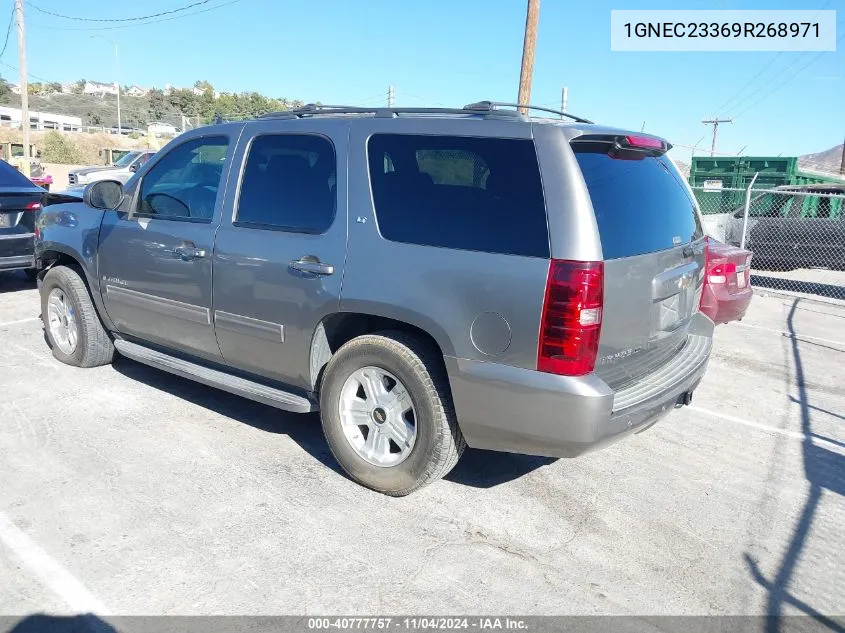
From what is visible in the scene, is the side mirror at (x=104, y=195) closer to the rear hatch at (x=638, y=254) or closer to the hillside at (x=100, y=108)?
the rear hatch at (x=638, y=254)

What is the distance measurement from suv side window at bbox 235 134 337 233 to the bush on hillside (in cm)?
4419

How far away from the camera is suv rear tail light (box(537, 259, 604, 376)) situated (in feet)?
9.57

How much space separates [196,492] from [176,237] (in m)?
1.67

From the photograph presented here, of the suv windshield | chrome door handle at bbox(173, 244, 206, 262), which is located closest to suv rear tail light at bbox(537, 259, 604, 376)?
chrome door handle at bbox(173, 244, 206, 262)

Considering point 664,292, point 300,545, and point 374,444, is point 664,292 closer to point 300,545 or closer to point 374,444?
point 374,444

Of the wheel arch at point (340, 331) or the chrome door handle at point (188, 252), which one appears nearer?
the wheel arch at point (340, 331)

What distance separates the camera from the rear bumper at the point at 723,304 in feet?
19.6

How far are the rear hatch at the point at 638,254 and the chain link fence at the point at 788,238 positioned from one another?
7141mm

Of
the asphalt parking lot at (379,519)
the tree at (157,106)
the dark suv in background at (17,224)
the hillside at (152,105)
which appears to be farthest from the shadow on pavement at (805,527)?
the tree at (157,106)

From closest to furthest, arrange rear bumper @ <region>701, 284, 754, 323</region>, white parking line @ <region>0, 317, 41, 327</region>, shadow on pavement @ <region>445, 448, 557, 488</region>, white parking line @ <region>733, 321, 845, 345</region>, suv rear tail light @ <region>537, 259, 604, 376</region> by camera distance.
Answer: suv rear tail light @ <region>537, 259, 604, 376</region> < shadow on pavement @ <region>445, 448, 557, 488</region> < rear bumper @ <region>701, 284, 754, 323</region> < white parking line @ <region>0, 317, 41, 327</region> < white parking line @ <region>733, 321, 845, 345</region>

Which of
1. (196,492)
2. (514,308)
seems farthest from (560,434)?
(196,492)

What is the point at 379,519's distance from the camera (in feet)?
11.1

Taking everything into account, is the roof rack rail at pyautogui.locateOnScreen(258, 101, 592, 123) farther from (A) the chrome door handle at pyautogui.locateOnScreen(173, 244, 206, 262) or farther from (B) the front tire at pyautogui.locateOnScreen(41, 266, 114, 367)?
(B) the front tire at pyautogui.locateOnScreen(41, 266, 114, 367)

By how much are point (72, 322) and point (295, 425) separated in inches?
86.2
